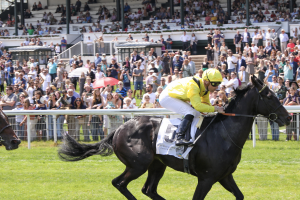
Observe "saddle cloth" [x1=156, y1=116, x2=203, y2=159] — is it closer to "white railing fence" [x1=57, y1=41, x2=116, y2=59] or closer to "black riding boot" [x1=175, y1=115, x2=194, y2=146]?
"black riding boot" [x1=175, y1=115, x2=194, y2=146]

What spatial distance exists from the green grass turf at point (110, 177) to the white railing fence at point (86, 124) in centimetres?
31

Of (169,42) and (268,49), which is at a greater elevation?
(169,42)

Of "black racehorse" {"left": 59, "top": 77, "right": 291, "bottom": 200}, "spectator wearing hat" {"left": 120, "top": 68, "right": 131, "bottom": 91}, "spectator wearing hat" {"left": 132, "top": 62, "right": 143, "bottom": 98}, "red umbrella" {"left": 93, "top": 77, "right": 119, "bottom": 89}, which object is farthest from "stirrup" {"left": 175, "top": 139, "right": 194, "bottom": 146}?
"spectator wearing hat" {"left": 132, "top": 62, "right": 143, "bottom": 98}

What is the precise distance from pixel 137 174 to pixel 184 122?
0.88 m

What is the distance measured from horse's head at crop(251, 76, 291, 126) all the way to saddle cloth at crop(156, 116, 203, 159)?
0.73m

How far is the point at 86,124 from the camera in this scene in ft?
33.4

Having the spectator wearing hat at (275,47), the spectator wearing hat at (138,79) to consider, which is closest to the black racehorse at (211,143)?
the spectator wearing hat at (138,79)

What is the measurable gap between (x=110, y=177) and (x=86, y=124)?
277 cm

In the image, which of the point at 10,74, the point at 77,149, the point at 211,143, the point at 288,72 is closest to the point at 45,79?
the point at 10,74

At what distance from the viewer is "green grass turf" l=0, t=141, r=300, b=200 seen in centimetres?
656

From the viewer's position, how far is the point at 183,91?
18.1 feet

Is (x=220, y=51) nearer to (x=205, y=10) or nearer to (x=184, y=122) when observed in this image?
(x=205, y=10)

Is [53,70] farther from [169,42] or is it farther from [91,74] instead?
[169,42]

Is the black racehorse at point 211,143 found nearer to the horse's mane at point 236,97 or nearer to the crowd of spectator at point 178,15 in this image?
the horse's mane at point 236,97
